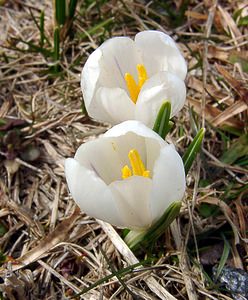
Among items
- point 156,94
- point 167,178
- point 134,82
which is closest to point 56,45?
point 134,82

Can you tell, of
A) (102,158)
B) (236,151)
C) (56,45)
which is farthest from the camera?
(56,45)

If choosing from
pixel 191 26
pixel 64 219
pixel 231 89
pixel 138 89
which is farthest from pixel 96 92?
pixel 191 26

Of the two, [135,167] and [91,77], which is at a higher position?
[91,77]

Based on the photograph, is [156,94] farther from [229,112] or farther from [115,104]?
[229,112]

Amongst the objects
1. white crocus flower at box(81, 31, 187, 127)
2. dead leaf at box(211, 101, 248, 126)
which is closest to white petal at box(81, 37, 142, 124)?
white crocus flower at box(81, 31, 187, 127)

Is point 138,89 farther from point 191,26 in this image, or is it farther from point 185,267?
point 191,26

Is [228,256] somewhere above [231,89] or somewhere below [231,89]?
below

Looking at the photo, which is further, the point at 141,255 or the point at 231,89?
the point at 231,89

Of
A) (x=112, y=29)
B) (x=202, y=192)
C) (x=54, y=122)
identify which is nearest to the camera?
(x=202, y=192)
